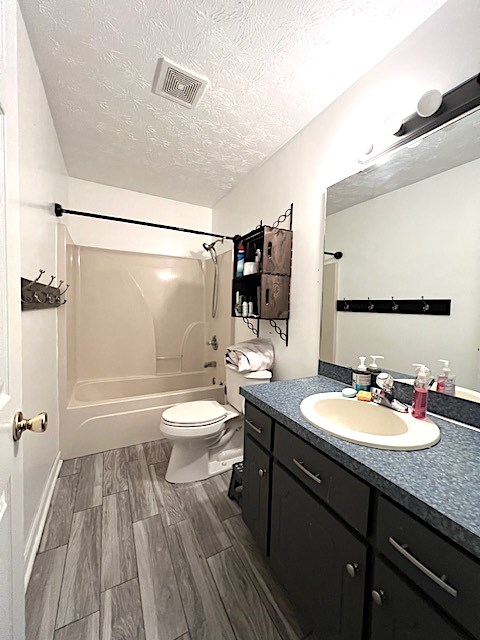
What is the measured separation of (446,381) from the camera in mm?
1017

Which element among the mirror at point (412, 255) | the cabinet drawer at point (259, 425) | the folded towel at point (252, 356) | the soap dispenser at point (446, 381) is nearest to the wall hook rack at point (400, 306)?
the mirror at point (412, 255)

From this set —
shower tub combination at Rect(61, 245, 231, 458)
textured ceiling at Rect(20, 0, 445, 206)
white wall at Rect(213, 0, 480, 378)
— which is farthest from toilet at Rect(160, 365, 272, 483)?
textured ceiling at Rect(20, 0, 445, 206)

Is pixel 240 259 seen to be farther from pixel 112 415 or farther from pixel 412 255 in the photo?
pixel 112 415

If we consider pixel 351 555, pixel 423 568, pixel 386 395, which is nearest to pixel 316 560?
pixel 351 555

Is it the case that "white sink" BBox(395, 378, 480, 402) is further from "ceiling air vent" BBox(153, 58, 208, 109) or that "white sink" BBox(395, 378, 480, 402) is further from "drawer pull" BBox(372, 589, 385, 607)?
"ceiling air vent" BBox(153, 58, 208, 109)

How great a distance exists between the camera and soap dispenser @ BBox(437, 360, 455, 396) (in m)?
1.00

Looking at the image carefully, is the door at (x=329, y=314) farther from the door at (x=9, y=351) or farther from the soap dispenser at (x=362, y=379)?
the door at (x=9, y=351)

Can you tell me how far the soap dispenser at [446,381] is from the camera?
1.00m

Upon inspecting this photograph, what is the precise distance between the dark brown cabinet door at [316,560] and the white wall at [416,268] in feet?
Result: 2.29

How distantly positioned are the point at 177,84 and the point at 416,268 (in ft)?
4.87

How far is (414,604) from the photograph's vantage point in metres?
0.58

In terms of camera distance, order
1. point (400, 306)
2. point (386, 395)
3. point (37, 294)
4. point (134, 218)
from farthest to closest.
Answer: point (134, 218) < point (37, 294) < point (400, 306) < point (386, 395)

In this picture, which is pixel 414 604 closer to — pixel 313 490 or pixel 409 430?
pixel 313 490

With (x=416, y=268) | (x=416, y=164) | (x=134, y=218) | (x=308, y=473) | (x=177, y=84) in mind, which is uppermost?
(x=177, y=84)
